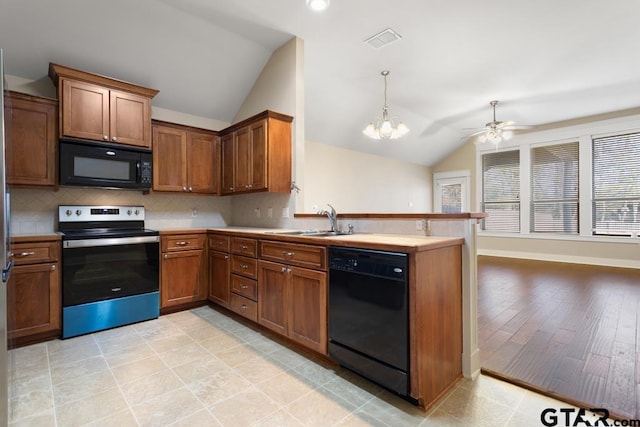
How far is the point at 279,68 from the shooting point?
368cm

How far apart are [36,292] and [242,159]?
2.29 metres

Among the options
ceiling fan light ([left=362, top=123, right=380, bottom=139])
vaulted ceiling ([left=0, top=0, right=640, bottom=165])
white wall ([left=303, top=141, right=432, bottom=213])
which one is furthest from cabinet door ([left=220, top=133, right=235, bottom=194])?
ceiling fan light ([left=362, top=123, right=380, bottom=139])

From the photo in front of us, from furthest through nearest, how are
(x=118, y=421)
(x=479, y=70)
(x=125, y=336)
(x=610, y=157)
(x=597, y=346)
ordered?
(x=610, y=157) < (x=479, y=70) < (x=125, y=336) < (x=597, y=346) < (x=118, y=421)

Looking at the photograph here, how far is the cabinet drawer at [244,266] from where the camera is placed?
112 inches

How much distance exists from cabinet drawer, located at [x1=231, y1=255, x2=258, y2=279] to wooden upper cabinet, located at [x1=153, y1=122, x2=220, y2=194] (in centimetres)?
135

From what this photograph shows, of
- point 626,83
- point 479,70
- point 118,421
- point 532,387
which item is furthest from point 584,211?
point 118,421

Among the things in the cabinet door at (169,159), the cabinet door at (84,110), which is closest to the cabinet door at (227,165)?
the cabinet door at (169,159)

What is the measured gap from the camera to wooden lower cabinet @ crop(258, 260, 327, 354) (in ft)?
7.21

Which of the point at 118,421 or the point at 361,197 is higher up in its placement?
the point at 361,197

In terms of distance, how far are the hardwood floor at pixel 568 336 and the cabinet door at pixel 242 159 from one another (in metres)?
2.92

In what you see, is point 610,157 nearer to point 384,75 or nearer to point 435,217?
point 384,75

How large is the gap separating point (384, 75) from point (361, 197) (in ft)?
9.19

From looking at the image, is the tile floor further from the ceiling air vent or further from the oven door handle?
the ceiling air vent

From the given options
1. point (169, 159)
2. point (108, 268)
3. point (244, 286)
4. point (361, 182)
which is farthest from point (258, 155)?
point (361, 182)
